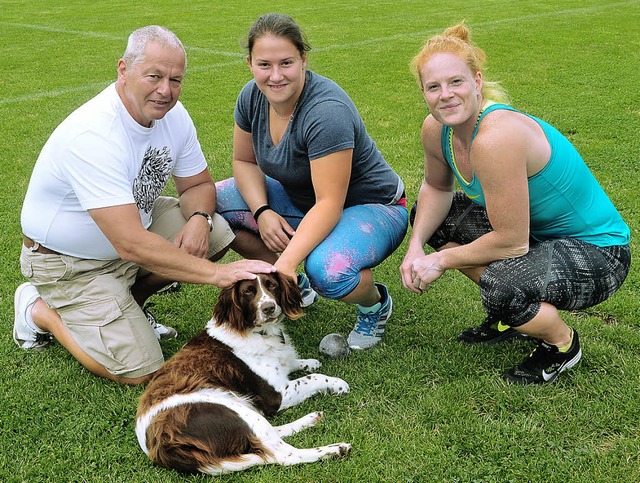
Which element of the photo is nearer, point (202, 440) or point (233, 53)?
point (202, 440)

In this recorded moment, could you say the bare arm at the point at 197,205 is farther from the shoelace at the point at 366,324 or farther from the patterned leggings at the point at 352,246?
the shoelace at the point at 366,324

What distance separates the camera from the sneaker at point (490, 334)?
367cm

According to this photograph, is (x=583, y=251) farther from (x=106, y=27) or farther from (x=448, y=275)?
(x=106, y=27)

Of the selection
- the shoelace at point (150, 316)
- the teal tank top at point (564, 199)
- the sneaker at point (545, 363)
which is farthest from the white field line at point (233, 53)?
the sneaker at point (545, 363)

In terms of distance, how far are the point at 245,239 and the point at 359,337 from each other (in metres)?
0.92

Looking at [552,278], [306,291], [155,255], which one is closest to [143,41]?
[155,255]

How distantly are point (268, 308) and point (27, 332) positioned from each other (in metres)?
1.55

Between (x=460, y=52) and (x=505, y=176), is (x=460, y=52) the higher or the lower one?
the higher one

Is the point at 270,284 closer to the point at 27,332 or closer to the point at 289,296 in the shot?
the point at 289,296

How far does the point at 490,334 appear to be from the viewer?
369 cm

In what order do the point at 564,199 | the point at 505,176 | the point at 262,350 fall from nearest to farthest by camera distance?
the point at 505,176
the point at 564,199
the point at 262,350

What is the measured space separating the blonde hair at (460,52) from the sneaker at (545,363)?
121 centimetres

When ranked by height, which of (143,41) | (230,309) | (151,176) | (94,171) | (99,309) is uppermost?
(143,41)

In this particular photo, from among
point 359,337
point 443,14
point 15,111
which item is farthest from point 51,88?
point 443,14
